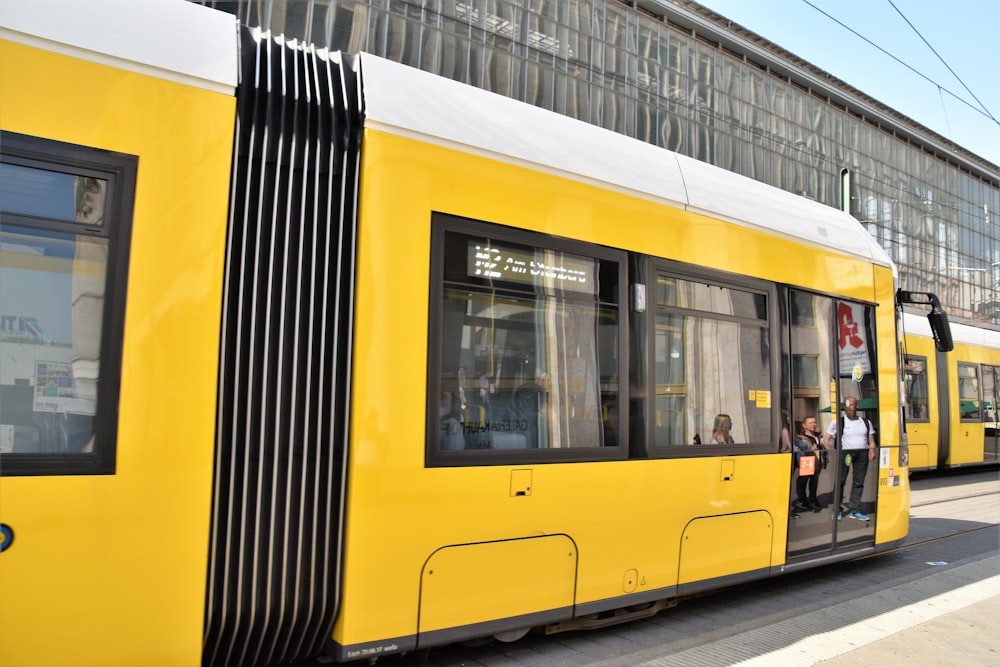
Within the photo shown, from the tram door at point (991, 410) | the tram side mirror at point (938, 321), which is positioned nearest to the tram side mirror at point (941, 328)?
the tram side mirror at point (938, 321)

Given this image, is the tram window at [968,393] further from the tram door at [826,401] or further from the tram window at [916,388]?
the tram door at [826,401]

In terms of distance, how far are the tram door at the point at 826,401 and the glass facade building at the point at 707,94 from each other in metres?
6.07

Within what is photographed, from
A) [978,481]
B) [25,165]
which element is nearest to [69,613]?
[25,165]

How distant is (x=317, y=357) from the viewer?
11.3 feet

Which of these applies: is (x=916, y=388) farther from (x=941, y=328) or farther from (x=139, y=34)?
(x=139, y=34)

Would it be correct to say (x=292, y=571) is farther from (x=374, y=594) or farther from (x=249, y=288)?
(x=249, y=288)

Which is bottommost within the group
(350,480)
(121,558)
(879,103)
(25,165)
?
(121,558)

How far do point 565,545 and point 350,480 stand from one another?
56.1 inches

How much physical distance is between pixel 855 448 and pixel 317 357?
501 cm

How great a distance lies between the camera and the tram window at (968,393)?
16328mm

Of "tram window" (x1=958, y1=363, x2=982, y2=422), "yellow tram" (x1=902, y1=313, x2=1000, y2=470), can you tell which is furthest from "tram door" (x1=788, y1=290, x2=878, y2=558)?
"tram window" (x1=958, y1=363, x2=982, y2=422)

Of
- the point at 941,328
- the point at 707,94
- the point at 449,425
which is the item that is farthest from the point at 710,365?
the point at 707,94

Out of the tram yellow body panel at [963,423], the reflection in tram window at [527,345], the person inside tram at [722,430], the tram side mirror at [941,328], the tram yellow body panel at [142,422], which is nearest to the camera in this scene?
the tram yellow body panel at [142,422]

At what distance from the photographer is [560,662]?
173 inches
